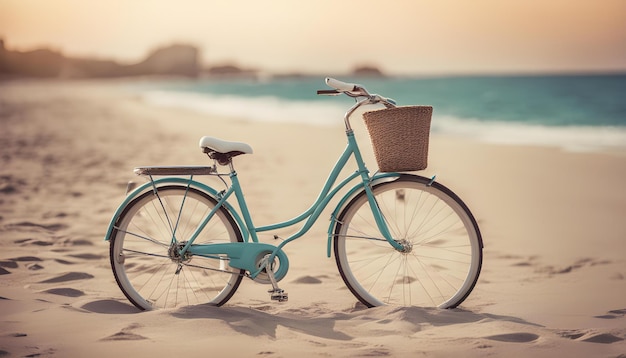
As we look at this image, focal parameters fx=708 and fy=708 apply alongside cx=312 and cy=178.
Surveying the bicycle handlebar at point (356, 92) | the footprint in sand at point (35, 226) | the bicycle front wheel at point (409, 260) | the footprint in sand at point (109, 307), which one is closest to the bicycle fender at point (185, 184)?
the footprint in sand at point (109, 307)

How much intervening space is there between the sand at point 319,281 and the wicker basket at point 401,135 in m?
0.86

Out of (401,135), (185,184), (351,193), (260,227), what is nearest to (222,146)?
(185,184)

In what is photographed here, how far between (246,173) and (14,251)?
4.73 metres

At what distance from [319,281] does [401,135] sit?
166 centimetres

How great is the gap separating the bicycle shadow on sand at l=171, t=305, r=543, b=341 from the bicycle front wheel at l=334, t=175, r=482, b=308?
0.14 m

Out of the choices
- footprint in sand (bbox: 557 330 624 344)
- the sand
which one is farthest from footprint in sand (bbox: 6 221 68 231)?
footprint in sand (bbox: 557 330 624 344)

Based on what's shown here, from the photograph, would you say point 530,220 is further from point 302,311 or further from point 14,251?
point 14,251

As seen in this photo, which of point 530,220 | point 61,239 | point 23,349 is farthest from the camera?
point 530,220

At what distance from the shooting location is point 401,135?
3824 mm

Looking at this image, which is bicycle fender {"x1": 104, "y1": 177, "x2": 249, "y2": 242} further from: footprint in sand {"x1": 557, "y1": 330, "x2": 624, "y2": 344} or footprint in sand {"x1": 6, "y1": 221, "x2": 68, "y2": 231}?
footprint in sand {"x1": 6, "y1": 221, "x2": 68, "y2": 231}

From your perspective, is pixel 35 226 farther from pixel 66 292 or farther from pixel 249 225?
pixel 249 225

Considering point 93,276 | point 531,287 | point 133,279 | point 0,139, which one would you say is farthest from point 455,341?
point 0,139

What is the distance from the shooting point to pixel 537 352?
137 inches

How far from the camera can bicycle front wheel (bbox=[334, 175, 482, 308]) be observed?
407 cm
